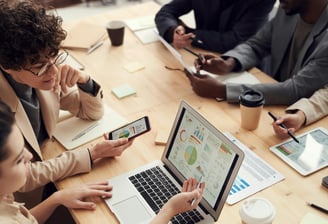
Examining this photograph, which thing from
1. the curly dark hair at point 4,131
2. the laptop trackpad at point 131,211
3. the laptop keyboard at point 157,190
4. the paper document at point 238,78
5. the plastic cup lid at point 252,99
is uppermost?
the curly dark hair at point 4,131

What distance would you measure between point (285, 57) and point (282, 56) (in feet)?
0.08

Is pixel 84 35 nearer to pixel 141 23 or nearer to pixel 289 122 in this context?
pixel 141 23

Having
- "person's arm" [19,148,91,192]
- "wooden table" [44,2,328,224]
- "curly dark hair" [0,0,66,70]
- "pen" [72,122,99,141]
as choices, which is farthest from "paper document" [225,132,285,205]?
"curly dark hair" [0,0,66,70]

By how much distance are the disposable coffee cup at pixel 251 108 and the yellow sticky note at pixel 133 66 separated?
0.60 metres

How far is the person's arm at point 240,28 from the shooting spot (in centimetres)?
209

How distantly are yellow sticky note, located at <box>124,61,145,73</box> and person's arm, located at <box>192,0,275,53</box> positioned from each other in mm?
343

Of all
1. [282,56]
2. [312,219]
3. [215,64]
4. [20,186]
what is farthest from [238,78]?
[20,186]

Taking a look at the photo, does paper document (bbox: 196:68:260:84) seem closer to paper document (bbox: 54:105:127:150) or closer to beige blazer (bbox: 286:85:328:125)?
beige blazer (bbox: 286:85:328:125)

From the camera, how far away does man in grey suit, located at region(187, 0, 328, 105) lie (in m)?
1.66

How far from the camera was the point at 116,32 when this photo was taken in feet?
6.84

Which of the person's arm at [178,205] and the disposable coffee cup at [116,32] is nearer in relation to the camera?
the person's arm at [178,205]

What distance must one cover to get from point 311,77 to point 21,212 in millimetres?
1179

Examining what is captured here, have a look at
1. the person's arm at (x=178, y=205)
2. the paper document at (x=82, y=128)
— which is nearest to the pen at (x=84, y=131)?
the paper document at (x=82, y=128)

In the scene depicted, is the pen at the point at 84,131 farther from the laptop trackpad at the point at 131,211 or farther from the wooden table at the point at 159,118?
the laptop trackpad at the point at 131,211
